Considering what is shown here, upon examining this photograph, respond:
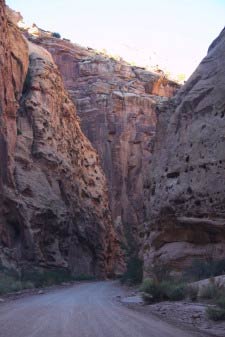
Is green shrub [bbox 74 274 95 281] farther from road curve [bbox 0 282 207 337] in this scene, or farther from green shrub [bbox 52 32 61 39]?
green shrub [bbox 52 32 61 39]

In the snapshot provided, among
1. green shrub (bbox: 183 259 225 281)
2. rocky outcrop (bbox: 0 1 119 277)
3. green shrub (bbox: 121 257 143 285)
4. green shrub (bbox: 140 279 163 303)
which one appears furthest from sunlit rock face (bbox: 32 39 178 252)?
green shrub (bbox: 140 279 163 303)

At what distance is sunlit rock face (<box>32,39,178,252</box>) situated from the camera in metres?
72.4

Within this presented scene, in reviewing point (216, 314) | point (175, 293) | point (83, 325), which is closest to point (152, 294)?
point (175, 293)

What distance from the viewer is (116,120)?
2945 inches

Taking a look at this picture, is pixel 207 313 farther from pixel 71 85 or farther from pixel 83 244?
pixel 71 85

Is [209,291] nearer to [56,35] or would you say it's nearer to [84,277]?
[84,277]

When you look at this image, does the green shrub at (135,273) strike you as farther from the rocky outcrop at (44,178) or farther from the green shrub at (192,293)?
the green shrub at (192,293)

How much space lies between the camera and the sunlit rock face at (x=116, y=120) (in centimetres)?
7238

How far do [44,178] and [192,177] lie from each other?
2126 cm

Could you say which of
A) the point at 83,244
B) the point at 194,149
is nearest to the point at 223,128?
the point at 194,149

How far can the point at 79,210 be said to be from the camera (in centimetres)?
4894

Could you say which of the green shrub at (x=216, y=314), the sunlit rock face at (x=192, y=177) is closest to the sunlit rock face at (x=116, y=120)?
the sunlit rock face at (x=192, y=177)

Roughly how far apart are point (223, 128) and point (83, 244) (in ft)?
88.7

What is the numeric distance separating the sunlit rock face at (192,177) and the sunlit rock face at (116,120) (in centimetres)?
4218
